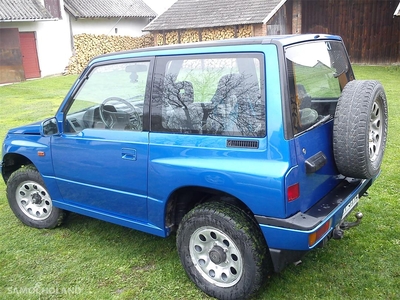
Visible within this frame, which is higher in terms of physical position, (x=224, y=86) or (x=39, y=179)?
(x=224, y=86)

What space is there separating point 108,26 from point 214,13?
25.0ft

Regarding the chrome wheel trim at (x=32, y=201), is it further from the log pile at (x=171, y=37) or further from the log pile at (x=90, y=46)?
the log pile at (x=90, y=46)

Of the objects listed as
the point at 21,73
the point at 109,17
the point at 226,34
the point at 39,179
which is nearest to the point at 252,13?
the point at 226,34

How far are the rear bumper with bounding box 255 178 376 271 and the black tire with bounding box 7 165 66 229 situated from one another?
2.43 metres

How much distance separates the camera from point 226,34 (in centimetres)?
1927

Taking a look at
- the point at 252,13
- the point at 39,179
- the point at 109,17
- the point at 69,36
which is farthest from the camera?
the point at 109,17

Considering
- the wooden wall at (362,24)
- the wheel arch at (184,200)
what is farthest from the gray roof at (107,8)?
the wheel arch at (184,200)

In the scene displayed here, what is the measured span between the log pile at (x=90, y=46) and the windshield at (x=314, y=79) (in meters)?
20.3

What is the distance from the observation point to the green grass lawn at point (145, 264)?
3168mm

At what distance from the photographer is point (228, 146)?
110 inches

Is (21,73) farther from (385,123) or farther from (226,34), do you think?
(385,123)

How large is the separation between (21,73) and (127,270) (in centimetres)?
1796

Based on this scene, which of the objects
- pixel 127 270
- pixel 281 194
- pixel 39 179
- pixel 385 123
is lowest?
pixel 127 270

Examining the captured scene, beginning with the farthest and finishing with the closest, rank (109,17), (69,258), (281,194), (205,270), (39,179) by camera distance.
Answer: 1. (109,17)
2. (39,179)
3. (69,258)
4. (205,270)
5. (281,194)
